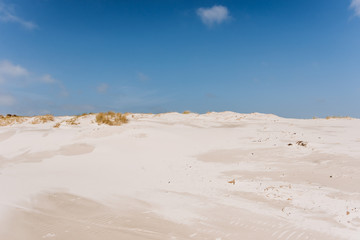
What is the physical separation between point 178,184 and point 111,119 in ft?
22.0

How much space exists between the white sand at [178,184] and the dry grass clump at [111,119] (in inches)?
59.1

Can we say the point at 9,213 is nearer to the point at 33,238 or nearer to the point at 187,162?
the point at 33,238

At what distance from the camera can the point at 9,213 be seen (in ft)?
10.3

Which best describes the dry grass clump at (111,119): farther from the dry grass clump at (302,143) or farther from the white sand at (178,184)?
the dry grass clump at (302,143)

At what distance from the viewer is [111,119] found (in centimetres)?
1053

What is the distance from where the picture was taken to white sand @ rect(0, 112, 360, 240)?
113 inches

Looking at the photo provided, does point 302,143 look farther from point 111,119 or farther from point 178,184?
point 111,119

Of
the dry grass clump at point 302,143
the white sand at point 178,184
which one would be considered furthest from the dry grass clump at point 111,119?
the dry grass clump at point 302,143

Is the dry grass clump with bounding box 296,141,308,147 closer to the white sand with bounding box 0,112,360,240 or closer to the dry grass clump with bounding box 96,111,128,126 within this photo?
the white sand with bounding box 0,112,360,240

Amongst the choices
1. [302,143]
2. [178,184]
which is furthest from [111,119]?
[302,143]

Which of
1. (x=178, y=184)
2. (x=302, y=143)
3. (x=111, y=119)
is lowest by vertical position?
(x=178, y=184)

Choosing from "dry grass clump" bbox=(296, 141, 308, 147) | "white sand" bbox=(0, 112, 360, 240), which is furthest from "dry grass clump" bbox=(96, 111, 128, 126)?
"dry grass clump" bbox=(296, 141, 308, 147)

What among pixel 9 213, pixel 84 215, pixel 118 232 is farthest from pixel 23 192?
pixel 118 232

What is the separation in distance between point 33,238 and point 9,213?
2.82ft
